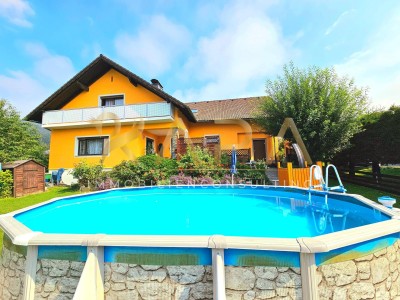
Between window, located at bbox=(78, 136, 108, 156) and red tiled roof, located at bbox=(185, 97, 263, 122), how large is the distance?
315 inches

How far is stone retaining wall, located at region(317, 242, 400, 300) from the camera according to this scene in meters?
2.24

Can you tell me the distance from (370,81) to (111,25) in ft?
48.1

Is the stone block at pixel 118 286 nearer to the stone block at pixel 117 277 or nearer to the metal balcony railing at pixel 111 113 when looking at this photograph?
the stone block at pixel 117 277

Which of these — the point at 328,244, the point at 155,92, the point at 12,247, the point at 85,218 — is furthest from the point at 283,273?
the point at 155,92

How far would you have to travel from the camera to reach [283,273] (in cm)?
223

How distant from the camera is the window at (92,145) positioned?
15789 mm

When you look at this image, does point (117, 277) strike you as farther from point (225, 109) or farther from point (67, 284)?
point (225, 109)

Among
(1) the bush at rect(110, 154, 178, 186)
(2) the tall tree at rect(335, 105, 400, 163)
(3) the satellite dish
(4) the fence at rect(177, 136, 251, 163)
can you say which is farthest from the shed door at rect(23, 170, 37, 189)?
(2) the tall tree at rect(335, 105, 400, 163)

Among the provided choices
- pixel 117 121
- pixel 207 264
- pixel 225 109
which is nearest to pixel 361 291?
pixel 207 264

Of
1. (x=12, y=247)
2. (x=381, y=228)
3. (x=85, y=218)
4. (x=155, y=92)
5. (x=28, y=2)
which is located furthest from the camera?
(x=155, y=92)

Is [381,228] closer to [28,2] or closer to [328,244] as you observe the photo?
[328,244]

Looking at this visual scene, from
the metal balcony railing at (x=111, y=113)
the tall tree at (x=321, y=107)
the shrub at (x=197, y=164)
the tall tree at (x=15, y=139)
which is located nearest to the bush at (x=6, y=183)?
the metal balcony railing at (x=111, y=113)

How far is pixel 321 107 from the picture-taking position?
35.1ft

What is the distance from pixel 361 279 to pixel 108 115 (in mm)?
15753
